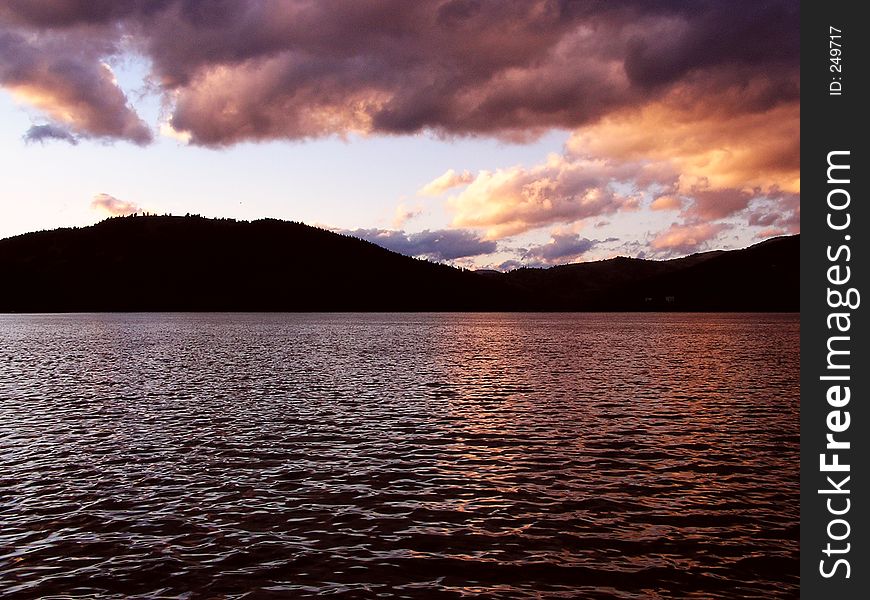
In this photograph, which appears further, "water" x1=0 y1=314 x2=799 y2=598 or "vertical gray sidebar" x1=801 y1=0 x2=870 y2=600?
"vertical gray sidebar" x1=801 y1=0 x2=870 y2=600

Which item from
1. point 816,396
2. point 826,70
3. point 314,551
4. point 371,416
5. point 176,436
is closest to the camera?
point 314,551

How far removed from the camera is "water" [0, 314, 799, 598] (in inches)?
653

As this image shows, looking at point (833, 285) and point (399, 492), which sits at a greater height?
point (833, 285)

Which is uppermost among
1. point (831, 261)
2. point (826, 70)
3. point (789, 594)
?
point (826, 70)

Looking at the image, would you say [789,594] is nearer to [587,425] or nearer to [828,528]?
[828,528]

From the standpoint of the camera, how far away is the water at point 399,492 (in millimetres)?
16578

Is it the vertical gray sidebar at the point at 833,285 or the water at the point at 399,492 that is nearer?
the water at the point at 399,492

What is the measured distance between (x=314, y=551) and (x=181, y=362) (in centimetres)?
6667

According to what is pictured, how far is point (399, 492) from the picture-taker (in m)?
23.9

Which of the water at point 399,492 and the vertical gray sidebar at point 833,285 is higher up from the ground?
A: the vertical gray sidebar at point 833,285

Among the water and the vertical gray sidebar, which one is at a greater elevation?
the vertical gray sidebar

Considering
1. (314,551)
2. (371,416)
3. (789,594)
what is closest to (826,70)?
(789,594)

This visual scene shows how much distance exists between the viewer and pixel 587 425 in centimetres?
3706

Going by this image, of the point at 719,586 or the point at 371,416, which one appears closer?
the point at 719,586
